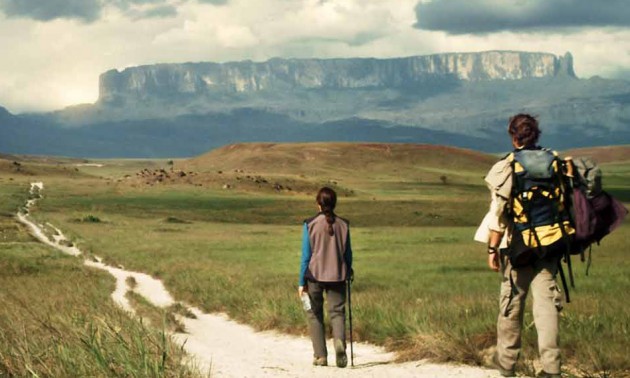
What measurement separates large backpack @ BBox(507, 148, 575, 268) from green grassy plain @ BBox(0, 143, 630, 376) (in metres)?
1.64

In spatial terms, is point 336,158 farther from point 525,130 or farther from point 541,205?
point 541,205

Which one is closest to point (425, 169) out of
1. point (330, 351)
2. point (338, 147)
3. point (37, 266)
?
point (338, 147)

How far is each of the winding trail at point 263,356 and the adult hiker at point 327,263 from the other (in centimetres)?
60

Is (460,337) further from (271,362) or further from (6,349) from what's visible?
(6,349)

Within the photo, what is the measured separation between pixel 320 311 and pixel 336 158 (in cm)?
16412

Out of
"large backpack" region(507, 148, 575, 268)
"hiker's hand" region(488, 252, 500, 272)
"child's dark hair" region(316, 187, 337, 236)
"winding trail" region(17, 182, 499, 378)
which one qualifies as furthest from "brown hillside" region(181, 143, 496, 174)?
"large backpack" region(507, 148, 575, 268)

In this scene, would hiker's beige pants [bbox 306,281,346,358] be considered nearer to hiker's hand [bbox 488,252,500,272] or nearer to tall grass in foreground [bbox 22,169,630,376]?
tall grass in foreground [bbox 22,169,630,376]

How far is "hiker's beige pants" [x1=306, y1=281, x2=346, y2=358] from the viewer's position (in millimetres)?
12453

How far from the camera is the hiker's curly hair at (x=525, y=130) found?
1016cm

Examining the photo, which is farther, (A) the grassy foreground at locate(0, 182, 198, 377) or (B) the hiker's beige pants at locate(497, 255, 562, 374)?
(B) the hiker's beige pants at locate(497, 255, 562, 374)

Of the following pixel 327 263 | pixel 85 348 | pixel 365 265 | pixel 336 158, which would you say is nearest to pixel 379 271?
pixel 365 265

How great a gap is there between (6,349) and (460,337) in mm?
5676

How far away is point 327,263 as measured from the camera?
12.3m

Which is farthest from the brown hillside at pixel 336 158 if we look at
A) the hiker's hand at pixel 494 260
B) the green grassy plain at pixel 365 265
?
the hiker's hand at pixel 494 260
